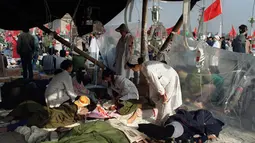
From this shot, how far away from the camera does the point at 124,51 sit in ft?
18.8

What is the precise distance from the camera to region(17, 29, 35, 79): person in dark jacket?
22.0ft

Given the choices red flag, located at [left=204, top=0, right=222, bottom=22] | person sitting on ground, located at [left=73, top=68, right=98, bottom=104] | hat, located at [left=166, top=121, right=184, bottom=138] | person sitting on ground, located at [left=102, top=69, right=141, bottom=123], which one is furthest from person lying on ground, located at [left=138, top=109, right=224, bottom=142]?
red flag, located at [left=204, top=0, right=222, bottom=22]

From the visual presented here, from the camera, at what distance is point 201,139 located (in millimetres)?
3051

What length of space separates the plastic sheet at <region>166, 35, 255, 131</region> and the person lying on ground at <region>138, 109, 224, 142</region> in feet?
2.02

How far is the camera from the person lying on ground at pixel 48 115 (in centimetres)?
356

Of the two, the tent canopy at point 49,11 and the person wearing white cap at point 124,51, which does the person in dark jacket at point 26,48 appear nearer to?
the tent canopy at point 49,11

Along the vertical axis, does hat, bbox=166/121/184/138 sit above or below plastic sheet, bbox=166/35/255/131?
below

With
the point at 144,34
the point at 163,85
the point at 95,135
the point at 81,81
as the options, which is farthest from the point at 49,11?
the point at 95,135

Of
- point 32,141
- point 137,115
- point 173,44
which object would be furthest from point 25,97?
point 173,44

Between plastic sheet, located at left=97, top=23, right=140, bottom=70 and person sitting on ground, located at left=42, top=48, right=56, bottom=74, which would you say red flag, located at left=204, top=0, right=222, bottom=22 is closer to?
plastic sheet, located at left=97, top=23, right=140, bottom=70

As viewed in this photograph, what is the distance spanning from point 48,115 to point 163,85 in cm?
184

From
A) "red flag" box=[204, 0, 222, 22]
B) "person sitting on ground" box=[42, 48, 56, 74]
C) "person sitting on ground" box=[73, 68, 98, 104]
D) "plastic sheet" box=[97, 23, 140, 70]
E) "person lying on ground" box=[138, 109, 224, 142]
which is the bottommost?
"person lying on ground" box=[138, 109, 224, 142]

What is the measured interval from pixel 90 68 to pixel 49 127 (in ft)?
11.1

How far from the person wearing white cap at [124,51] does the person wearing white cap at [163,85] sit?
85.1 inches
